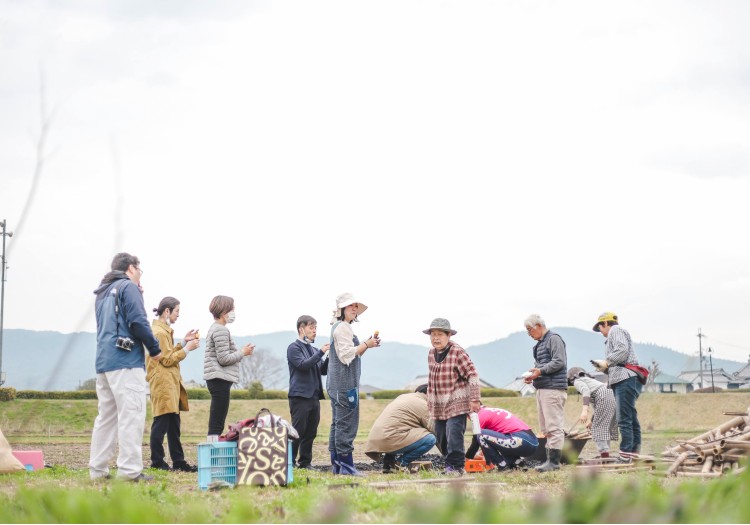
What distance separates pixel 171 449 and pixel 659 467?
7.57 meters

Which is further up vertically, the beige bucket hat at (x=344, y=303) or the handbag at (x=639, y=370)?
the beige bucket hat at (x=344, y=303)

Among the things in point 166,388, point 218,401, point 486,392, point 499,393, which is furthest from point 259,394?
point 166,388

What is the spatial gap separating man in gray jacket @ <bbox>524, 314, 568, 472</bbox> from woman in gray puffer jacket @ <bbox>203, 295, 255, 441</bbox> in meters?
3.44

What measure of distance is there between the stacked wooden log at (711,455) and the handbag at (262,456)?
150 inches

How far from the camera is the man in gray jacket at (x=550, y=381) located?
9562 millimetres

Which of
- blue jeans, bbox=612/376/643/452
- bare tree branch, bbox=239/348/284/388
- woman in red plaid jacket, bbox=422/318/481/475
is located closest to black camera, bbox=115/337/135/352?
woman in red plaid jacket, bbox=422/318/481/475

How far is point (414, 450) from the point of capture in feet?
31.3

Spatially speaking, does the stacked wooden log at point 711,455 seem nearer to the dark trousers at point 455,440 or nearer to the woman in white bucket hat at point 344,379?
the dark trousers at point 455,440

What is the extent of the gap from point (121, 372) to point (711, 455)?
5933 mm

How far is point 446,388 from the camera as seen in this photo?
29.9ft

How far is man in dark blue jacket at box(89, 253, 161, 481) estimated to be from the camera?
7152 mm

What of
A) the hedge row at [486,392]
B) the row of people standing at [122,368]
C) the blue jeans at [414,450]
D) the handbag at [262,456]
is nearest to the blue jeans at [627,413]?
the blue jeans at [414,450]

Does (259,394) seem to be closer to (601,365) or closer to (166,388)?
(601,365)

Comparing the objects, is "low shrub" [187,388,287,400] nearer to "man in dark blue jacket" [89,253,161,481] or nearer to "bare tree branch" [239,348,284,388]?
"man in dark blue jacket" [89,253,161,481]
